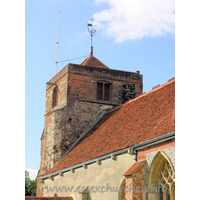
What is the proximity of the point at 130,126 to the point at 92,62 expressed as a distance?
10789 millimetres

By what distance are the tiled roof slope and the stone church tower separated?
45.6 inches

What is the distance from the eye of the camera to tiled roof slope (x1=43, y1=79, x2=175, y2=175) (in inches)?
611

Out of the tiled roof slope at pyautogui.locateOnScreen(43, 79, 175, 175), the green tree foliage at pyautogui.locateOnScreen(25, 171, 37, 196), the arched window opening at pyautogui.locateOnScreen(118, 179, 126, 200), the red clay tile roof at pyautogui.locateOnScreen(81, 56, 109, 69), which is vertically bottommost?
the green tree foliage at pyautogui.locateOnScreen(25, 171, 37, 196)

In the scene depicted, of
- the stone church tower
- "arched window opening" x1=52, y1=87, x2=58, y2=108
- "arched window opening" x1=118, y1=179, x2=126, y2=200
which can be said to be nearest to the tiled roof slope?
the stone church tower

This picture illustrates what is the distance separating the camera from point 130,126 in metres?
18.3

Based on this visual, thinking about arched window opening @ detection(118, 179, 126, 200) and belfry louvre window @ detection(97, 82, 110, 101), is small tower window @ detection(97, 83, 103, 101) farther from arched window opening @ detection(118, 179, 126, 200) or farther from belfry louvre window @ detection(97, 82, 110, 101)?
arched window opening @ detection(118, 179, 126, 200)

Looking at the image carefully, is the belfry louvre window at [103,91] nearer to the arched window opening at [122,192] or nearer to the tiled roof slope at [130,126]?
the tiled roof slope at [130,126]

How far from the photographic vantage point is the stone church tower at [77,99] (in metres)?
24.8

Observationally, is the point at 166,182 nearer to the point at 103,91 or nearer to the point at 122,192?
the point at 122,192

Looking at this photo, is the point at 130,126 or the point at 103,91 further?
the point at 103,91

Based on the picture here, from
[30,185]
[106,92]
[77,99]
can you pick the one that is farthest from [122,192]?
[30,185]
